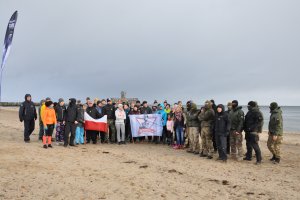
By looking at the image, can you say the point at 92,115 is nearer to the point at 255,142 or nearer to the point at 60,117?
the point at 60,117

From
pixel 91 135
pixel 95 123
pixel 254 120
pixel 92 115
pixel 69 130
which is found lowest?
pixel 91 135

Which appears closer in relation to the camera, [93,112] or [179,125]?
[179,125]

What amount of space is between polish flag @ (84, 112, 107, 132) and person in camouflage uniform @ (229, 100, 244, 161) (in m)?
6.05

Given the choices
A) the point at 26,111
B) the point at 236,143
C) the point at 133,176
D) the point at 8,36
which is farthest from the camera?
the point at 8,36

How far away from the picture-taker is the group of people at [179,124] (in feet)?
37.0

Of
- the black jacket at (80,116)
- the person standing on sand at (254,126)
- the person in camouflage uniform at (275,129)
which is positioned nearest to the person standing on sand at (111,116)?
the black jacket at (80,116)

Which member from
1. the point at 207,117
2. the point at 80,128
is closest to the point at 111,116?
the point at 80,128

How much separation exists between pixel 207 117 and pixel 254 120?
1.64 meters

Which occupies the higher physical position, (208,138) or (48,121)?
(48,121)

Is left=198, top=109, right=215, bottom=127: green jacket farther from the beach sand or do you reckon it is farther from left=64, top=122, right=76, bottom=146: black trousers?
left=64, top=122, right=76, bottom=146: black trousers

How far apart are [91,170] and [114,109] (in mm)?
6714

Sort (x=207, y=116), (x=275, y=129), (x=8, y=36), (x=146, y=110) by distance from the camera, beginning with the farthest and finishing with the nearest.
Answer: (x=8, y=36) < (x=146, y=110) < (x=207, y=116) < (x=275, y=129)

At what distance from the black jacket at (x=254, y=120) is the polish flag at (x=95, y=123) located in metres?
6.67

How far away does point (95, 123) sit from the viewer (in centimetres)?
1489
